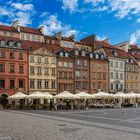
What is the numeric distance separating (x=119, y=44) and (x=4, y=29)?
37607mm

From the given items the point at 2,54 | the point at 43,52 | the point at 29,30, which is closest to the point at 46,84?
the point at 43,52

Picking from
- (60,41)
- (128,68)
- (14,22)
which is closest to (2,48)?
(14,22)

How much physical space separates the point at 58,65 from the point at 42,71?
3899mm

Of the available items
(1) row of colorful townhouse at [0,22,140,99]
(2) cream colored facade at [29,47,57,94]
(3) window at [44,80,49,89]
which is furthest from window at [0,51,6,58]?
(3) window at [44,80,49,89]

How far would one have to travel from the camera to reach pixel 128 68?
7575 centimetres

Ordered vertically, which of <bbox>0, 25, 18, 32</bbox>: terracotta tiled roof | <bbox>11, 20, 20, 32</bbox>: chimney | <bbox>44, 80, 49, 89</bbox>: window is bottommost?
<bbox>44, 80, 49, 89</bbox>: window

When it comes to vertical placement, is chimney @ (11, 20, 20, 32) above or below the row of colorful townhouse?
above

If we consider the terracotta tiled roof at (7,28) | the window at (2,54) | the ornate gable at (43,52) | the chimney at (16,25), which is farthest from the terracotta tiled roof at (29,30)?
the window at (2,54)

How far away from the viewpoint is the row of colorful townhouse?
2254 inches

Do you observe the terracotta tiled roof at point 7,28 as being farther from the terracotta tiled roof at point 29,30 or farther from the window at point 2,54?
the window at point 2,54

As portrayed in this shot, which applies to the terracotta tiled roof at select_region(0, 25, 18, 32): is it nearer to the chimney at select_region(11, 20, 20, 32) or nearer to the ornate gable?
the chimney at select_region(11, 20, 20, 32)

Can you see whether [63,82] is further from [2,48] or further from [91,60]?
[2,48]

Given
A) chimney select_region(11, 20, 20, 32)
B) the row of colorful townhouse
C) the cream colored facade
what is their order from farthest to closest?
chimney select_region(11, 20, 20, 32) → the cream colored facade → the row of colorful townhouse

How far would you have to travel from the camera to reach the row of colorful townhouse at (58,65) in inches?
2254
